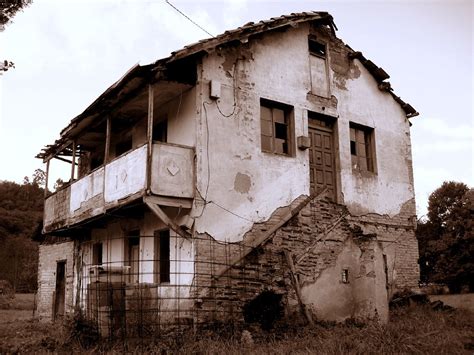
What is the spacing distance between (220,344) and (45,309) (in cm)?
1207

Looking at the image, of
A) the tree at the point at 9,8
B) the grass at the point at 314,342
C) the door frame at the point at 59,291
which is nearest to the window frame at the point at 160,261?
the grass at the point at 314,342

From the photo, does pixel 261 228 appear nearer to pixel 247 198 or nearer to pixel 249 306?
pixel 247 198

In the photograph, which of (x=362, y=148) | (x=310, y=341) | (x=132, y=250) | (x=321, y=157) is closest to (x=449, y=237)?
(x=362, y=148)

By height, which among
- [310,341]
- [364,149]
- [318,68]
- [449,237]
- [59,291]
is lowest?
[310,341]

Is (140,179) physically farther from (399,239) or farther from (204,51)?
(399,239)

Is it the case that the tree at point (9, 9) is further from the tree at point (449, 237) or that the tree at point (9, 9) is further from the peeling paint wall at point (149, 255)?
the tree at point (449, 237)

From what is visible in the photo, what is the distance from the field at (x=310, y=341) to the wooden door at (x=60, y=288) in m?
6.80

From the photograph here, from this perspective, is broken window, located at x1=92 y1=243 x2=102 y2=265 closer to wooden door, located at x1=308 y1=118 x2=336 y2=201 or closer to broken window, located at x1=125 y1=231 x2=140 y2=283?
broken window, located at x1=125 y1=231 x2=140 y2=283

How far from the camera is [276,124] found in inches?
545

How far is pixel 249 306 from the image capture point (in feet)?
38.7

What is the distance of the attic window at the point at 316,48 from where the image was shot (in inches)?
599

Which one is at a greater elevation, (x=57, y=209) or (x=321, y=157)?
(x=321, y=157)

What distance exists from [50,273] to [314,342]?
13531 millimetres

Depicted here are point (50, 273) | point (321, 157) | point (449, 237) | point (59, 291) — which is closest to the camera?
point (321, 157)
